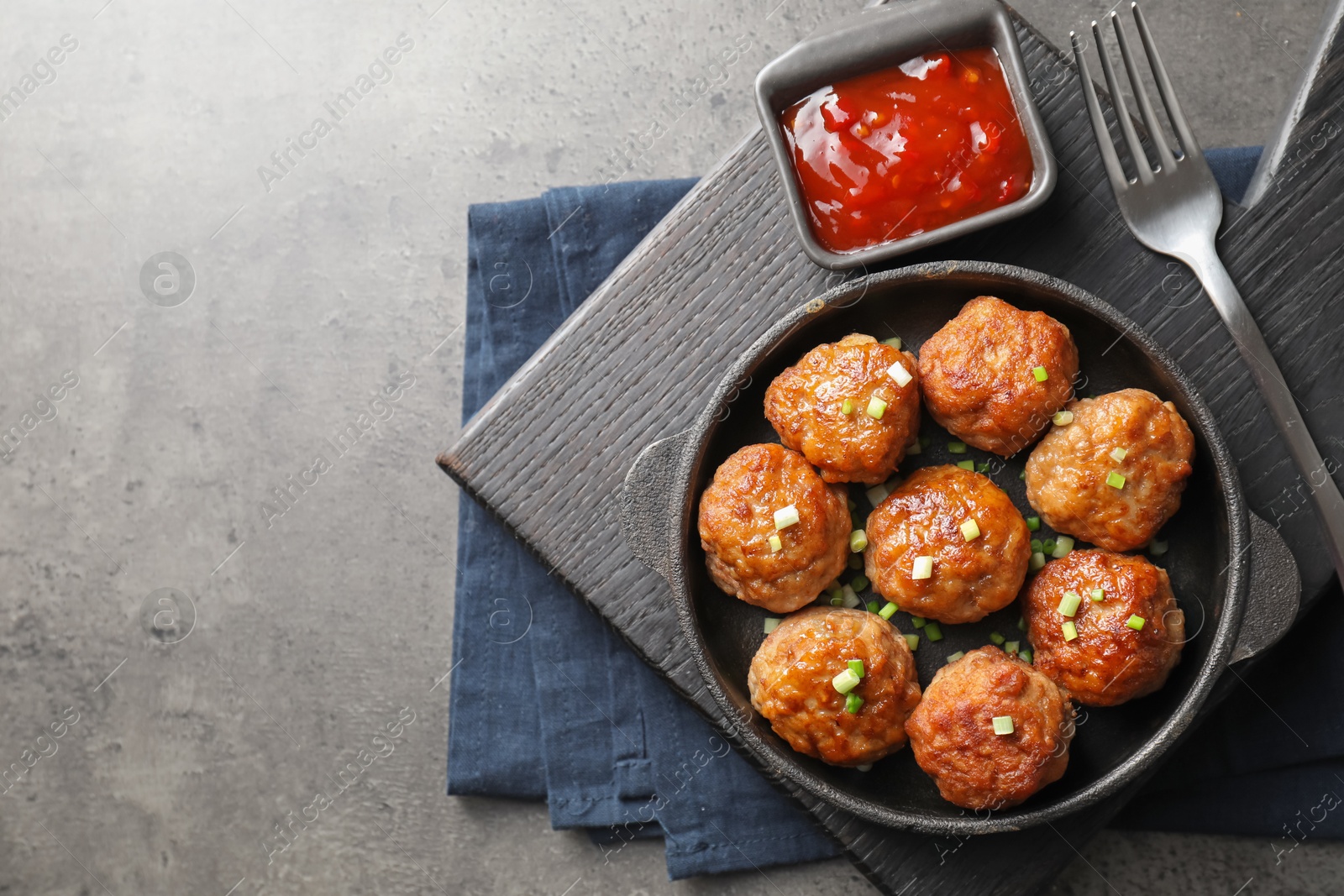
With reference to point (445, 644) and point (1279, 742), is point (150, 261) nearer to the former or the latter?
point (445, 644)

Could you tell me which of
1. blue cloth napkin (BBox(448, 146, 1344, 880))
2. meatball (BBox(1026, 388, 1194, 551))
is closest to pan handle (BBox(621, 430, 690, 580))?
blue cloth napkin (BBox(448, 146, 1344, 880))

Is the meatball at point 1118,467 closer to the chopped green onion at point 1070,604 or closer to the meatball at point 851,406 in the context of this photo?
the chopped green onion at point 1070,604

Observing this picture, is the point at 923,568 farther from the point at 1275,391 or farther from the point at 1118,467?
the point at 1275,391

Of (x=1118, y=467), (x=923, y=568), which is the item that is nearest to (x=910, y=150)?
(x=1118, y=467)

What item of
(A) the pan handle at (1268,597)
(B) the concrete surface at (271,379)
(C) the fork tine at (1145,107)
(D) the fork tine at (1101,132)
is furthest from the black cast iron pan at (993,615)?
(B) the concrete surface at (271,379)

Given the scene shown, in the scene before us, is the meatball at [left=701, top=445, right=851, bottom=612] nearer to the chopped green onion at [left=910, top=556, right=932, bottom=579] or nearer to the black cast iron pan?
the black cast iron pan

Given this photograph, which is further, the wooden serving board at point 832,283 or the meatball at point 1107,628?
the wooden serving board at point 832,283

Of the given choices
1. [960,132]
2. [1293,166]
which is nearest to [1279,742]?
[1293,166]
